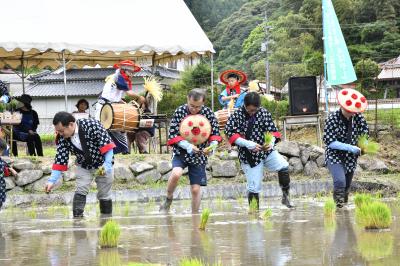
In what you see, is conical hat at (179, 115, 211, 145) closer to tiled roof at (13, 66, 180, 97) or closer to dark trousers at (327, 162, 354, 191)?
dark trousers at (327, 162, 354, 191)

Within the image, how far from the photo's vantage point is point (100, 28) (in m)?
15.8

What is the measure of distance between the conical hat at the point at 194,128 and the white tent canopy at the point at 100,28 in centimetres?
676

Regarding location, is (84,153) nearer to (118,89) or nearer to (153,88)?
(118,89)

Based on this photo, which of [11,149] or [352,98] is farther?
[11,149]

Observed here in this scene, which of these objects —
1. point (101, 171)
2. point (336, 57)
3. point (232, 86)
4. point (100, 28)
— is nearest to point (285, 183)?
point (101, 171)

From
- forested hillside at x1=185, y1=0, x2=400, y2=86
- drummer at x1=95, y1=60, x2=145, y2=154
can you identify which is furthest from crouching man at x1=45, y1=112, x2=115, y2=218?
forested hillside at x1=185, y1=0, x2=400, y2=86

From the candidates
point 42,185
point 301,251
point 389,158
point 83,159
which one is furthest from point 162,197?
point 301,251

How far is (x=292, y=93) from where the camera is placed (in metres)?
15.9

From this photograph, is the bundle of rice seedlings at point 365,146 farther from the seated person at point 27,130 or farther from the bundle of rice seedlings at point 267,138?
the seated person at point 27,130

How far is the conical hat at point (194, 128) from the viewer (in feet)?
29.2

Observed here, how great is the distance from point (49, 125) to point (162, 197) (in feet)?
90.2

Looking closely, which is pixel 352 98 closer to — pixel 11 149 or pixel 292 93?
pixel 292 93

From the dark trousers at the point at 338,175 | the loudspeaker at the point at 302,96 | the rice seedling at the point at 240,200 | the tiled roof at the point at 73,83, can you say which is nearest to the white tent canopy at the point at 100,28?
the loudspeaker at the point at 302,96

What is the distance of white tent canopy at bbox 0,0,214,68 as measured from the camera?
49.6 feet
